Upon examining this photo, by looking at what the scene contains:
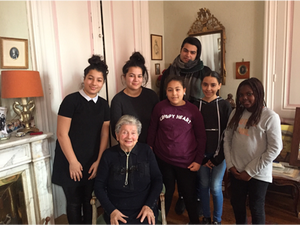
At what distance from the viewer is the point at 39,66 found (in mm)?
1882

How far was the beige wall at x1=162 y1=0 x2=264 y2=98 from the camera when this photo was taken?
9.14 ft

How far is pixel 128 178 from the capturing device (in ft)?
5.11

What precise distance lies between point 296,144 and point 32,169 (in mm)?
2541

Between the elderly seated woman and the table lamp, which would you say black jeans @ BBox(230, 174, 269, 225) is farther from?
the table lamp

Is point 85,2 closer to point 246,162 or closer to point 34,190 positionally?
point 34,190

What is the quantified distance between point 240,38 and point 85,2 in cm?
193

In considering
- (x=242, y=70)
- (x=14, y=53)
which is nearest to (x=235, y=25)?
(x=242, y=70)

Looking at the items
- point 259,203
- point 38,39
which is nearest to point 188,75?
point 259,203

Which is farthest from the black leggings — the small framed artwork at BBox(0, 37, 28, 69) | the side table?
the side table

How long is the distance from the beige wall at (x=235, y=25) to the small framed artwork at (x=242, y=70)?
47 mm

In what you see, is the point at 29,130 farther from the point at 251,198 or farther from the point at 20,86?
the point at 251,198

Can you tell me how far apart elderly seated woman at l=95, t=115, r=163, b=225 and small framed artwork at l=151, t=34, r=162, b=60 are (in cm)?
201

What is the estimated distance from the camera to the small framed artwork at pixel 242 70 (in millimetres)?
2887

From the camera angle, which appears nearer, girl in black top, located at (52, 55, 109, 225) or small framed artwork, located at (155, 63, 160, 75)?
girl in black top, located at (52, 55, 109, 225)
